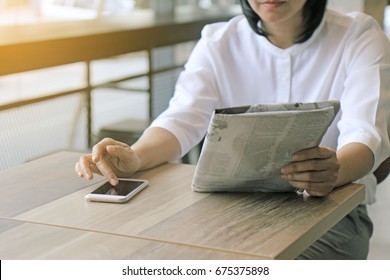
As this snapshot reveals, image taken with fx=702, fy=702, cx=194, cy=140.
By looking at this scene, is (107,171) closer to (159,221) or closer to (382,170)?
(159,221)

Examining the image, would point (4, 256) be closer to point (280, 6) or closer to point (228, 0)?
point (280, 6)

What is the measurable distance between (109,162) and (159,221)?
1.10 ft

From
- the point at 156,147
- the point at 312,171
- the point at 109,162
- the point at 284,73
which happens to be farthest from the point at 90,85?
the point at 312,171

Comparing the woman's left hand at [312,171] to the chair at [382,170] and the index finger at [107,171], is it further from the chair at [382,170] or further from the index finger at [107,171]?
the chair at [382,170]

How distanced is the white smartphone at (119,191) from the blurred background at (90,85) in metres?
1.32

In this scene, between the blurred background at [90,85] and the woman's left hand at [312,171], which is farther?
the blurred background at [90,85]

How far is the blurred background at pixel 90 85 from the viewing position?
2.79 metres

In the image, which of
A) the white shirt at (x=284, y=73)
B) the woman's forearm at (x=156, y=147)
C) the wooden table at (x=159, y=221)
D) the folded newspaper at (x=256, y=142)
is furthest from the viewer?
the white shirt at (x=284, y=73)

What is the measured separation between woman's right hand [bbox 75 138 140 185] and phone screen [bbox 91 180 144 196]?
0.01 meters

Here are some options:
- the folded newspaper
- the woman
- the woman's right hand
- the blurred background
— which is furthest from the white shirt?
the blurred background

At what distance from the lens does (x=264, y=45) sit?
6.45 feet

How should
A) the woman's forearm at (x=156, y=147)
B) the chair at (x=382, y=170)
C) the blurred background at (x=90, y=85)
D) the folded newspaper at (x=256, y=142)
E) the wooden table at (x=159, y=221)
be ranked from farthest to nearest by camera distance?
the blurred background at (x=90, y=85)
the chair at (x=382, y=170)
the woman's forearm at (x=156, y=147)
the folded newspaper at (x=256, y=142)
the wooden table at (x=159, y=221)

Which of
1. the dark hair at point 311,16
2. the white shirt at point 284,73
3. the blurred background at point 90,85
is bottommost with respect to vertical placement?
the blurred background at point 90,85

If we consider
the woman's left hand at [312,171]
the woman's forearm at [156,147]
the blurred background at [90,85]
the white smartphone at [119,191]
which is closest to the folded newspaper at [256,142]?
the woman's left hand at [312,171]
